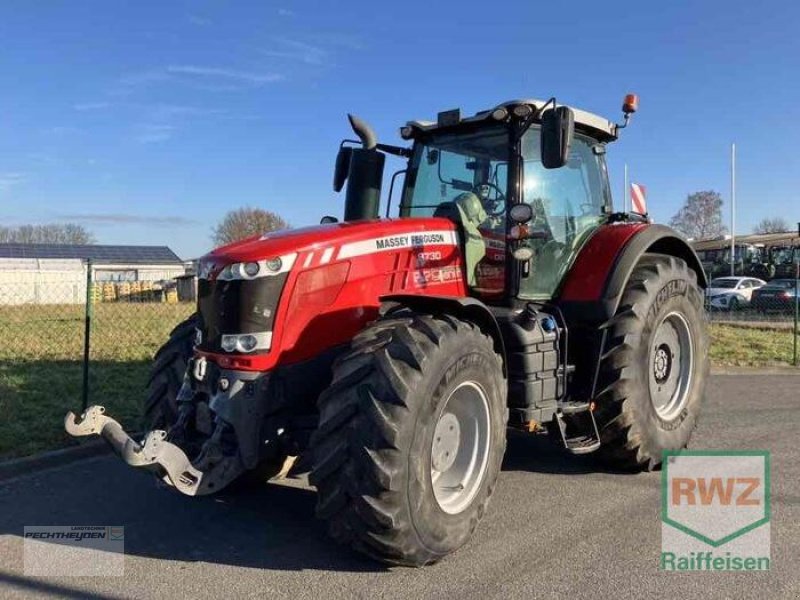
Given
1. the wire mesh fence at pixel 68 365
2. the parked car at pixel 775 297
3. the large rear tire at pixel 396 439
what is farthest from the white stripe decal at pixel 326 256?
the parked car at pixel 775 297

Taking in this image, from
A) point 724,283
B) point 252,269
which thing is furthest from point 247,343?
point 724,283

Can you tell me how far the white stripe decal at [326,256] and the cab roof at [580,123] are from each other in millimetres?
Answer: 1668

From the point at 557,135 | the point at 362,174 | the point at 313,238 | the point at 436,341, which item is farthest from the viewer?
the point at 362,174

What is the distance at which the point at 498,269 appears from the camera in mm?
4656

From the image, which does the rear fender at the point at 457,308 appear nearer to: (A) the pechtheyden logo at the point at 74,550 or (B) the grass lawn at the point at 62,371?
(A) the pechtheyden logo at the point at 74,550

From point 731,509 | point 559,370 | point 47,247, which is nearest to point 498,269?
point 559,370

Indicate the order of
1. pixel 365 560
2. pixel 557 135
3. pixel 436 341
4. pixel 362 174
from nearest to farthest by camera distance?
pixel 436 341, pixel 365 560, pixel 557 135, pixel 362 174

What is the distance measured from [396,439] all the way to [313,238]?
1300 mm

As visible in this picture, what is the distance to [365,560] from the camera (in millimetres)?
3572

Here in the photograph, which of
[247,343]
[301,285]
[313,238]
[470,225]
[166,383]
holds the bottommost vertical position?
[166,383]

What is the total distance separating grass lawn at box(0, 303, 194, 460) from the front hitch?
2537 millimetres

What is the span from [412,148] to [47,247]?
2489 inches

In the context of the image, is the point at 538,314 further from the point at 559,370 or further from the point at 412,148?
the point at 412,148

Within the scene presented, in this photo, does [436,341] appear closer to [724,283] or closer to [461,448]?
[461,448]
